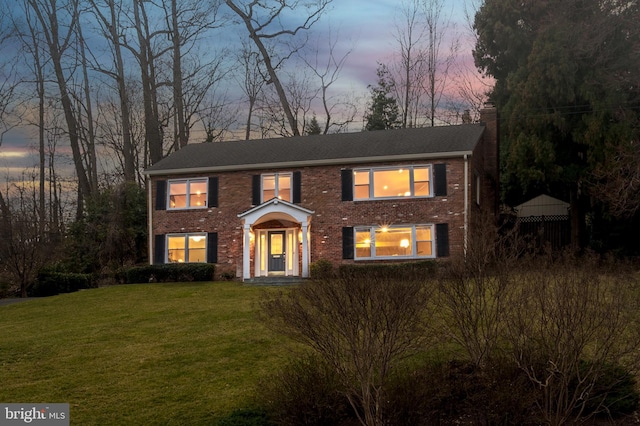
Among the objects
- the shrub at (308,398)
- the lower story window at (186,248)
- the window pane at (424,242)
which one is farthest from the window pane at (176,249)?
the shrub at (308,398)

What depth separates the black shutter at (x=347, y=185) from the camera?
22.5 meters

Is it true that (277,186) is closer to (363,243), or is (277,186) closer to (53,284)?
(363,243)

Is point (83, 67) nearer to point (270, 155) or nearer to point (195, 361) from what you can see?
point (270, 155)

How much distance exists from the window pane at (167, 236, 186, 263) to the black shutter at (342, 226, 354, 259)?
6.22 m

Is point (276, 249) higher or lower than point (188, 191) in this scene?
lower

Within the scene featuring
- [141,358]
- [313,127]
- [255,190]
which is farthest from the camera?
[313,127]

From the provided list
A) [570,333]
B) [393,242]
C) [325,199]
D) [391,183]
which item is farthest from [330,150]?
[570,333]

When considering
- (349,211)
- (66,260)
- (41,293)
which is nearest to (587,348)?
(349,211)

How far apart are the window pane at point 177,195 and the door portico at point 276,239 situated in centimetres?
297

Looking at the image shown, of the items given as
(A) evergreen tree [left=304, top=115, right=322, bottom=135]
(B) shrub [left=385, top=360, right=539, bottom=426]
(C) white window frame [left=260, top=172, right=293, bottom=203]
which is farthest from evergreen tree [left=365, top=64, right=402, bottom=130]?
(B) shrub [left=385, top=360, right=539, bottom=426]

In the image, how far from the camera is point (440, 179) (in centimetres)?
2159

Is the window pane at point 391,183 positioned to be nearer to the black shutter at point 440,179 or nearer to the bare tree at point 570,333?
the black shutter at point 440,179

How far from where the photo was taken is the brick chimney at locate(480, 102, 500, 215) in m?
25.0

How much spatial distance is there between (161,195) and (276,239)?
4.94 metres
